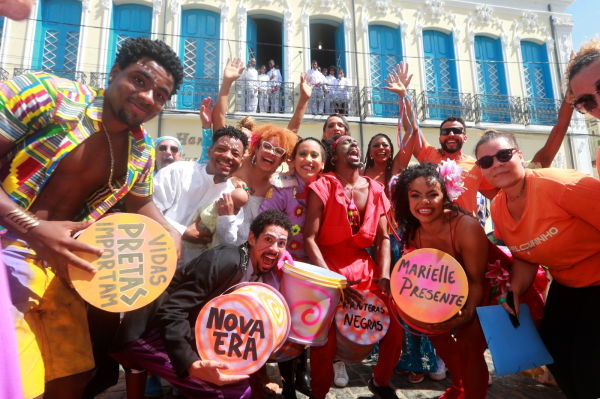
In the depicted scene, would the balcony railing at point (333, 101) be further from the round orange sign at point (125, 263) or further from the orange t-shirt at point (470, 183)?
the round orange sign at point (125, 263)

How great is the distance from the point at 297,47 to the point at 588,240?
9.84 metres

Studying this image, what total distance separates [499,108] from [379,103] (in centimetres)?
388

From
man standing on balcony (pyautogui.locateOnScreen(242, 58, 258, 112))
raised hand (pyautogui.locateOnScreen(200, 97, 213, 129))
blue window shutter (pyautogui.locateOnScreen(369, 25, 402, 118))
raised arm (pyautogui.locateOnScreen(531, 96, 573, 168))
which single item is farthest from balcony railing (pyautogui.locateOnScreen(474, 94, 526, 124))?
raised hand (pyautogui.locateOnScreen(200, 97, 213, 129))

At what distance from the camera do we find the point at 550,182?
7.32ft

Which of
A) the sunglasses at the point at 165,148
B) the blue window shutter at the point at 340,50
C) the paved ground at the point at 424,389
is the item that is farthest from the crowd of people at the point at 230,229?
the blue window shutter at the point at 340,50

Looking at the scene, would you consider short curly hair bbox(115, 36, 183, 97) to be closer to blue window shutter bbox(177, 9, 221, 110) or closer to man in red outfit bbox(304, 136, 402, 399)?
man in red outfit bbox(304, 136, 402, 399)

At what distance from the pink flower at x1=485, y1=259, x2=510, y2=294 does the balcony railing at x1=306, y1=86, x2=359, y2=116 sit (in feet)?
27.7

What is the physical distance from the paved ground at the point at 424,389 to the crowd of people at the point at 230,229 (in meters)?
0.11

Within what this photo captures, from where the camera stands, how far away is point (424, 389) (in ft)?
9.78

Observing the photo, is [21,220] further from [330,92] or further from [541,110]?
[541,110]

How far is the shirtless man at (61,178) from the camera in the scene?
162 cm

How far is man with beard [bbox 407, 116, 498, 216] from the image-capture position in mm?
3465

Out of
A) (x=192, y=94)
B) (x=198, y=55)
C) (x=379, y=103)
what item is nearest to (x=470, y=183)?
(x=379, y=103)

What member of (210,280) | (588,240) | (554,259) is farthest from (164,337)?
(588,240)
